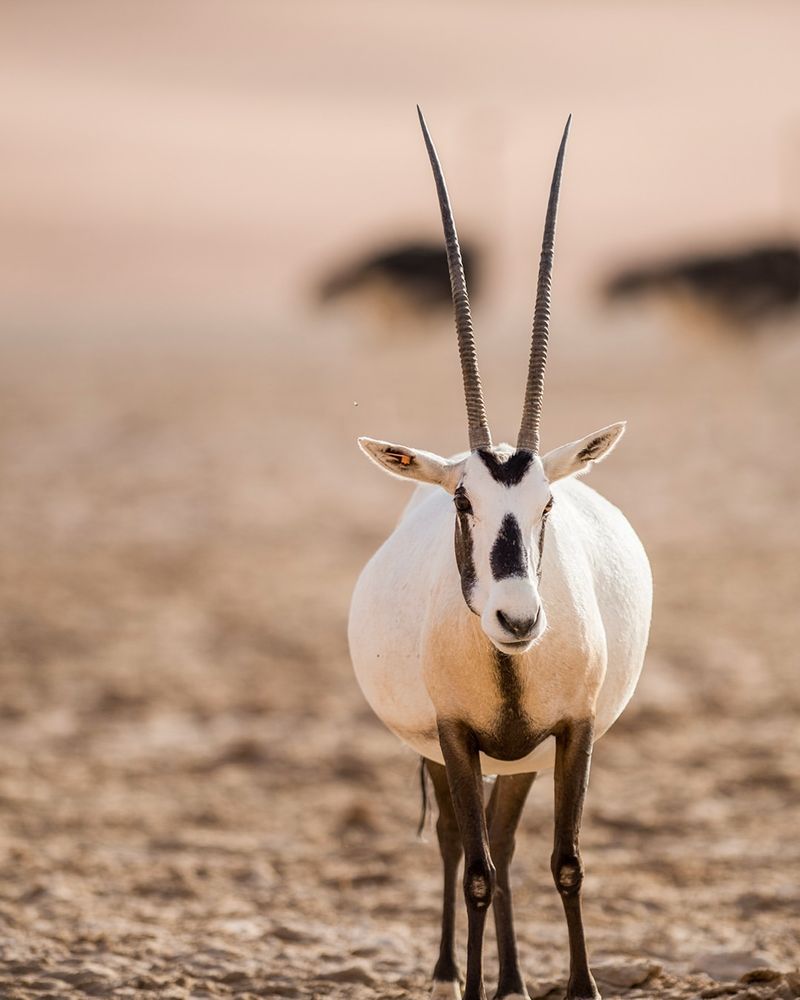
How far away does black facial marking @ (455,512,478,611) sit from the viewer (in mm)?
4074

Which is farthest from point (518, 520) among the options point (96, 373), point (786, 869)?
point (96, 373)

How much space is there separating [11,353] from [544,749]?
4408 centimetres

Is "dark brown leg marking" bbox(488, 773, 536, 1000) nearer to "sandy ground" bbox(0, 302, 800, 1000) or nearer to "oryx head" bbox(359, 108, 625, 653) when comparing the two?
"sandy ground" bbox(0, 302, 800, 1000)

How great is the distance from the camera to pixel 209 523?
59.4 feet

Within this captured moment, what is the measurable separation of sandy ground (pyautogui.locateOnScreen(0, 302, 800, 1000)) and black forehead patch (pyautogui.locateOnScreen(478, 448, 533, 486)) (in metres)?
2.29

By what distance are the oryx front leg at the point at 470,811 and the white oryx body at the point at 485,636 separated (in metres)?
0.08

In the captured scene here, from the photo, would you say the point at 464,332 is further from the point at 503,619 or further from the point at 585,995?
the point at 585,995

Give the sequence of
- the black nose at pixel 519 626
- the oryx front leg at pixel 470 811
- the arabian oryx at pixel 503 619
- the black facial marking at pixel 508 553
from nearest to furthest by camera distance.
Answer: the black nose at pixel 519 626
the black facial marking at pixel 508 553
the arabian oryx at pixel 503 619
the oryx front leg at pixel 470 811

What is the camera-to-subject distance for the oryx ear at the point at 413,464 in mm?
4285

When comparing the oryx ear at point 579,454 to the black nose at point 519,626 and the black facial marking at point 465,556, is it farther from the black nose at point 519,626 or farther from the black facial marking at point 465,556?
the black nose at point 519,626

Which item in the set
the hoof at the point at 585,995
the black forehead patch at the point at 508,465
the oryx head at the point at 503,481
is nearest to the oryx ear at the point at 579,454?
the oryx head at the point at 503,481

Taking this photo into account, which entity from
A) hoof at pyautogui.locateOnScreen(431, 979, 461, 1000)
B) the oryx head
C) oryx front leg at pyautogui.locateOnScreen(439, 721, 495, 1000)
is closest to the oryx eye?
the oryx head

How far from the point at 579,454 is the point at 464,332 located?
53cm

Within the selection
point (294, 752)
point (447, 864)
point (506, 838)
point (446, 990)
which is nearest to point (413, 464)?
point (506, 838)
